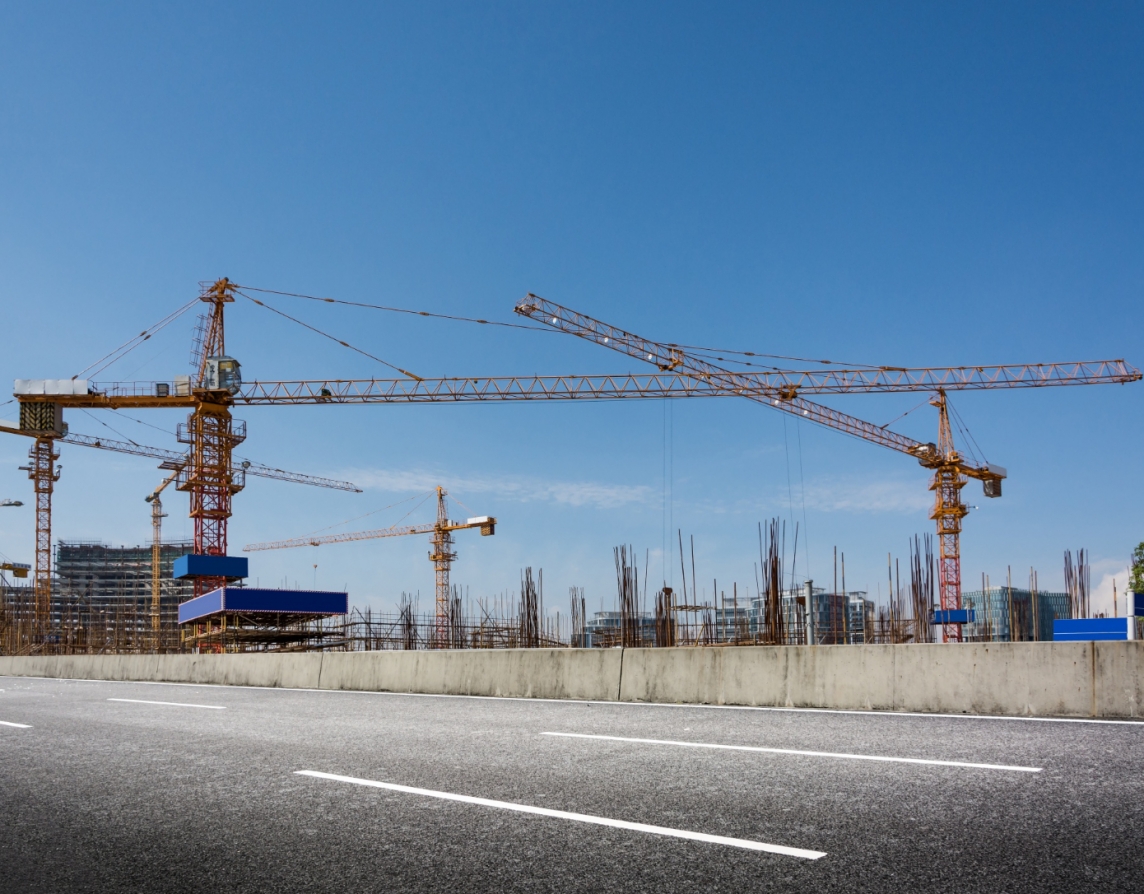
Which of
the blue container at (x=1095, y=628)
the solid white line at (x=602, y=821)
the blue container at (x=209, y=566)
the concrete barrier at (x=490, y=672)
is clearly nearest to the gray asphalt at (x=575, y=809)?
the solid white line at (x=602, y=821)

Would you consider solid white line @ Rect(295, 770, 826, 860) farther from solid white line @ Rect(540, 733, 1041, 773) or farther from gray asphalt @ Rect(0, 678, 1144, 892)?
solid white line @ Rect(540, 733, 1041, 773)

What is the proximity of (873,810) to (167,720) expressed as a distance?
920cm

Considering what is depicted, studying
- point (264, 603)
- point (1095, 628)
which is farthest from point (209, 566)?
point (1095, 628)

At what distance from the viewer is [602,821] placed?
5277mm

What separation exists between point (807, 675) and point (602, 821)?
754 cm

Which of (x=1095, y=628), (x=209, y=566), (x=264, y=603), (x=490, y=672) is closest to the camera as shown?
(x=490, y=672)

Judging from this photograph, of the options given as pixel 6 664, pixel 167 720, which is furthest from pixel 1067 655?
pixel 6 664

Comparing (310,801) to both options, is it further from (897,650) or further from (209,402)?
(209,402)

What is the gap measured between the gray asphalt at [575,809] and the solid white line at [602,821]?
0.08 m

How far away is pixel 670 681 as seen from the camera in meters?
13.4

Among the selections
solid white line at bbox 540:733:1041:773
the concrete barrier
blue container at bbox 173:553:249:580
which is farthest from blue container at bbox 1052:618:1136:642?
blue container at bbox 173:553:249:580

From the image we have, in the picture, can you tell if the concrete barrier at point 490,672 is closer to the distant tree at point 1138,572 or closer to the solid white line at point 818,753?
the solid white line at point 818,753

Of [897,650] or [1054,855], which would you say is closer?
[1054,855]

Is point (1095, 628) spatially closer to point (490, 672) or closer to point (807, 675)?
point (807, 675)
